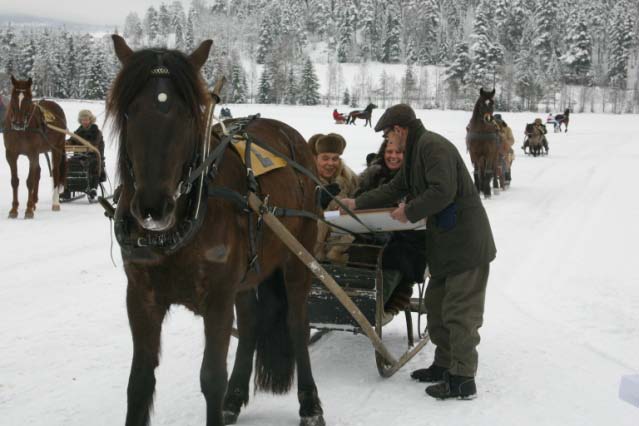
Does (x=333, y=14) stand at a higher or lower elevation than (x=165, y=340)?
higher

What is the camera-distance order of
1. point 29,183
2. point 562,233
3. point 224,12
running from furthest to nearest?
1. point 224,12
2. point 29,183
3. point 562,233

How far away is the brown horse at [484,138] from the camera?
1541cm

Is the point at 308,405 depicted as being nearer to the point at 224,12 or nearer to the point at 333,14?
the point at 333,14

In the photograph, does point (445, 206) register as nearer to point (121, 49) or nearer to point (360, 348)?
point (360, 348)

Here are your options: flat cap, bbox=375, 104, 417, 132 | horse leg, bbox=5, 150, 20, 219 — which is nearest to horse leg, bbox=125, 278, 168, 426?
flat cap, bbox=375, 104, 417, 132

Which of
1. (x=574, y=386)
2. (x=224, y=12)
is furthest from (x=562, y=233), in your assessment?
(x=224, y=12)

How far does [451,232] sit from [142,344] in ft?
7.61

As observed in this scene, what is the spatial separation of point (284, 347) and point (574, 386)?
2.10 metres

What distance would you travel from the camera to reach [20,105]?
470 inches

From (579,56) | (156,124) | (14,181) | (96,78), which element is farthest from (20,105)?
(579,56)

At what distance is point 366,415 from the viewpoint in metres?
4.37

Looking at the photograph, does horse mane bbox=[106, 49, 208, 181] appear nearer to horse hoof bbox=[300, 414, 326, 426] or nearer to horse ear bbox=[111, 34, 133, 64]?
horse ear bbox=[111, 34, 133, 64]

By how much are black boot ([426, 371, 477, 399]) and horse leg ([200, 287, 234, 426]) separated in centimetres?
181

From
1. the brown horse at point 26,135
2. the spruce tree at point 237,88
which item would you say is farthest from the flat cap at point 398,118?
the spruce tree at point 237,88
